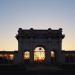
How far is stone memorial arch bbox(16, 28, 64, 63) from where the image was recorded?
71.9m

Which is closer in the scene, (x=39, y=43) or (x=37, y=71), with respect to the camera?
(x=37, y=71)

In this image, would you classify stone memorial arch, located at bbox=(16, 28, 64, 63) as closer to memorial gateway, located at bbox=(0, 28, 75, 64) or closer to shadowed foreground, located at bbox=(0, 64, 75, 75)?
memorial gateway, located at bbox=(0, 28, 75, 64)

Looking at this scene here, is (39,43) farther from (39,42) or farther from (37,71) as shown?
(37,71)

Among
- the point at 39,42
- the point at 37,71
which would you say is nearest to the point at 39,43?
the point at 39,42

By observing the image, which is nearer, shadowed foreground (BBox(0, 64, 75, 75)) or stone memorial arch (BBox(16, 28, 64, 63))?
shadowed foreground (BBox(0, 64, 75, 75))

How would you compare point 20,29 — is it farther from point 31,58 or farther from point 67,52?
point 67,52

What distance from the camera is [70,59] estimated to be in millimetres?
78562

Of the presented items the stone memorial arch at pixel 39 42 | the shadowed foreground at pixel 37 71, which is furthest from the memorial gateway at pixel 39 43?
the shadowed foreground at pixel 37 71

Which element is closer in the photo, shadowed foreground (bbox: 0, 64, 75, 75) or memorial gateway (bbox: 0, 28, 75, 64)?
shadowed foreground (bbox: 0, 64, 75, 75)

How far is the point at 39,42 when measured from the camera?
7206 cm

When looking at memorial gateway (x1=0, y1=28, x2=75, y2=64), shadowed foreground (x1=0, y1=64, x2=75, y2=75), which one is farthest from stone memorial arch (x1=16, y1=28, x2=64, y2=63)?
shadowed foreground (x1=0, y1=64, x2=75, y2=75)

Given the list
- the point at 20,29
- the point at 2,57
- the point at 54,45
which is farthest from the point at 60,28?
the point at 2,57

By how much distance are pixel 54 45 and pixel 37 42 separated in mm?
4260

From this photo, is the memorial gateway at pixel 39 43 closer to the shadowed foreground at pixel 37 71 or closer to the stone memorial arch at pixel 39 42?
the stone memorial arch at pixel 39 42
